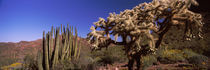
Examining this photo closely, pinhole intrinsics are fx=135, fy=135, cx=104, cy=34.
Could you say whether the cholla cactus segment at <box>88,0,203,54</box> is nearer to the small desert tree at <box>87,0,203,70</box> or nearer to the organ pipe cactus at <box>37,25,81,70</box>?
the small desert tree at <box>87,0,203,70</box>

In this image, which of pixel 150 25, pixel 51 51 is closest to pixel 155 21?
pixel 150 25

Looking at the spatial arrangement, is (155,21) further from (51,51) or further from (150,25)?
(51,51)

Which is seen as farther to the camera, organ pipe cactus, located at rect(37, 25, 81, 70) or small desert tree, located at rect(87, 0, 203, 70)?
organ pipe cactus, located at rect(37, 25, 81, 70)

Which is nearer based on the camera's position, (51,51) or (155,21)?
(155,21)

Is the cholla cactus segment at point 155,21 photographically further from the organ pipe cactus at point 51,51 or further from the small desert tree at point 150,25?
the organ pipe cactus at point 51,51

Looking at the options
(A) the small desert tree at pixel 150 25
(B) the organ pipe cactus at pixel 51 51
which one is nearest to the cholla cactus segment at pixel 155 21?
(A) the small desert tree at pixel 150 25

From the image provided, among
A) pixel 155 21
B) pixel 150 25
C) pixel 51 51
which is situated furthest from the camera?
pixel 51 51

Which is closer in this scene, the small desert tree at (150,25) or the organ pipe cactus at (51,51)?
the small desert tree at (150,25)

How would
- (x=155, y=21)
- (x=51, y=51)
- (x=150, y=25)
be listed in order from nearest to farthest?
(x=150, y=25) → (x=155, y=21) → (x=51, y=51)

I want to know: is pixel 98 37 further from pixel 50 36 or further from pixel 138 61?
pixel 50 36

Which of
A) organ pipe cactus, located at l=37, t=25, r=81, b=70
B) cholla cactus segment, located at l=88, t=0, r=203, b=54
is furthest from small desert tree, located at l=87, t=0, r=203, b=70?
organ pipe cactus, located at l=37, t=25, r=81, b=70

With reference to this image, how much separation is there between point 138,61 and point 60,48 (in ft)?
18.9

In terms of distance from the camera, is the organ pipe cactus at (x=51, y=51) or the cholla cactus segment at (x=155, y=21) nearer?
the cholla cactus segment at (x=155, y=21)

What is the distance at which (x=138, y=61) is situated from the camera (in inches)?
182
